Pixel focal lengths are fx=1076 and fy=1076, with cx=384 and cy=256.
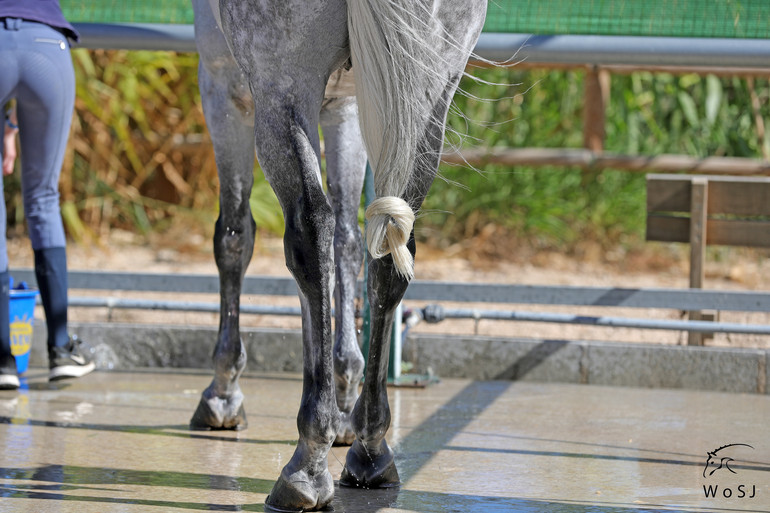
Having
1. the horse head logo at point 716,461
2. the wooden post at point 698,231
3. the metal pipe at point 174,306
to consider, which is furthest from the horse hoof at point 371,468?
the wooden post at point 698,231

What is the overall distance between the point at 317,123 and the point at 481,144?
6.06 m

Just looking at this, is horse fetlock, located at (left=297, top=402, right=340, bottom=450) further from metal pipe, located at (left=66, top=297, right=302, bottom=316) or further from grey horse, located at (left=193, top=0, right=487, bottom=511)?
metal pipe, located at (left=66, top=297, right=302, bottom=316)

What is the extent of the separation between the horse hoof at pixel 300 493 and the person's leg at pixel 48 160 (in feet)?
7.17

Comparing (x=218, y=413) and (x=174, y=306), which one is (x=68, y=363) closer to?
(x=174, y=306)

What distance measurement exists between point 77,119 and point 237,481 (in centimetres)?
584

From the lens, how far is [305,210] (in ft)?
9.91

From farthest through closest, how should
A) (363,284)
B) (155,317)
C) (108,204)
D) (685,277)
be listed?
(108,204)
(685,277)
(155,317)
(363,284)

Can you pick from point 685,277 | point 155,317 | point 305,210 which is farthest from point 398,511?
point 685,277

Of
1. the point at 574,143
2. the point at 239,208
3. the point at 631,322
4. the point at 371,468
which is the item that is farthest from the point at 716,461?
the point at 574,143

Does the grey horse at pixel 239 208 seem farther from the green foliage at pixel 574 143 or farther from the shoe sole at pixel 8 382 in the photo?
the green foliage at pixel 574 143

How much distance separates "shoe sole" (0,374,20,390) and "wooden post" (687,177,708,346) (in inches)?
130

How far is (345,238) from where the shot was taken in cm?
398

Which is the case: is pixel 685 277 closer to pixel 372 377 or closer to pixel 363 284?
pixel 363 284
